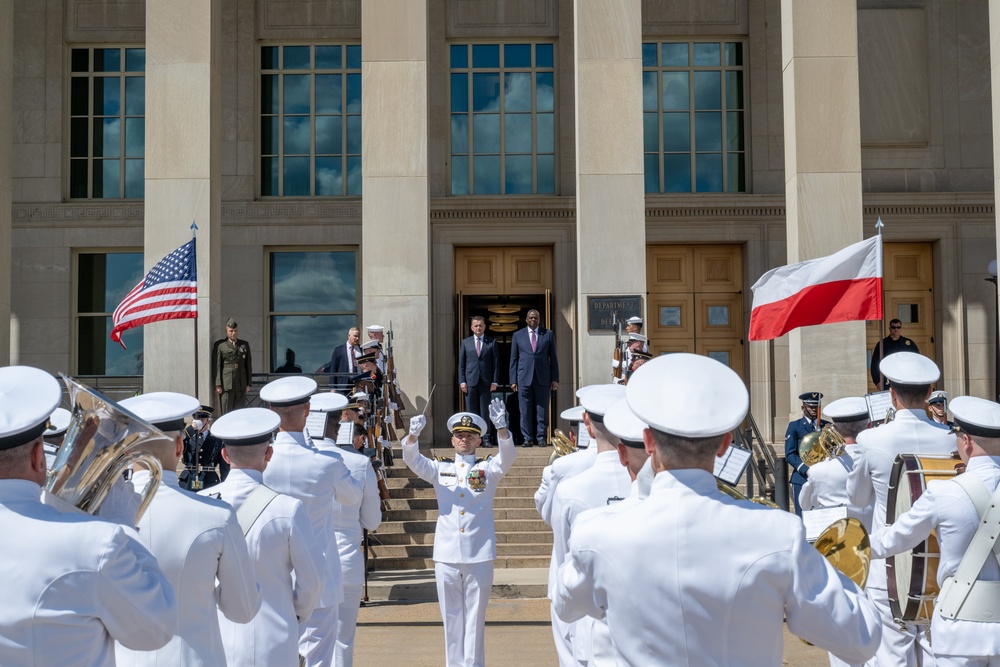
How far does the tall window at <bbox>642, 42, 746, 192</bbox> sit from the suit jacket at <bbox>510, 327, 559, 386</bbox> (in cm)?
531

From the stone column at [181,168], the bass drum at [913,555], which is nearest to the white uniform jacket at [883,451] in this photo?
the bass drum at [913,555]

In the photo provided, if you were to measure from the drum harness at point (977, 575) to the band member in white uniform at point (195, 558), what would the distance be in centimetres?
292

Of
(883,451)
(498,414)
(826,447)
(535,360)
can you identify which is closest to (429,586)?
(498,414)

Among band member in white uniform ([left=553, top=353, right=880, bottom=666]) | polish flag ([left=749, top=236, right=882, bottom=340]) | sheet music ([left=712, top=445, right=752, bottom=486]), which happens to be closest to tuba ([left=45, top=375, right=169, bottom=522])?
band member in white uniform ([left=553, top=353, right=880, bottom=666])

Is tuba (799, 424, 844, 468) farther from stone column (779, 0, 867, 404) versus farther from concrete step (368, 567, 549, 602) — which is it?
stone column (779, 0, 867, 404)

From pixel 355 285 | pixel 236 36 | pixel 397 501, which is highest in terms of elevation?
pixel 236 36

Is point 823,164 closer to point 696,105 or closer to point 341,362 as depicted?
point 696,105

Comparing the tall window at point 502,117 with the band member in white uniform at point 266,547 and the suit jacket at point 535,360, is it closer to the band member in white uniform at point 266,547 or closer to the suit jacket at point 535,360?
the suit jacket at point 535,360

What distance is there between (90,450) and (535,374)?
1438cm

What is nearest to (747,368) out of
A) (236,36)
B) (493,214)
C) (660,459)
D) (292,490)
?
(493,214)

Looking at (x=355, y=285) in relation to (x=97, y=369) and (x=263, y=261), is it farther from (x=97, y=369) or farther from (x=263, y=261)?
(x=97, y=369)

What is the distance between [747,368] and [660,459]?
59.3 ft

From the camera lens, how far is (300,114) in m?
21.6

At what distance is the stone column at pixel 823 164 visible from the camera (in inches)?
636
